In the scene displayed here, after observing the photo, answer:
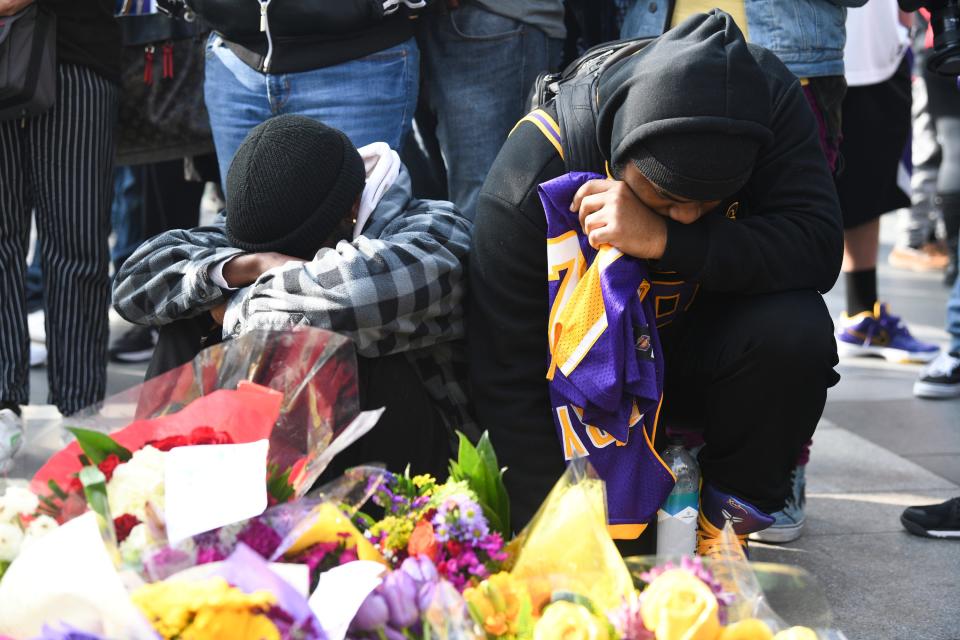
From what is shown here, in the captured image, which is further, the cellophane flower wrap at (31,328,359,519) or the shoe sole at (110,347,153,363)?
the shoe sole at (110,347,153,363)

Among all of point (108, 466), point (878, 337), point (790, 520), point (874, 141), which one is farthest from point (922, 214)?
point (108, 466)

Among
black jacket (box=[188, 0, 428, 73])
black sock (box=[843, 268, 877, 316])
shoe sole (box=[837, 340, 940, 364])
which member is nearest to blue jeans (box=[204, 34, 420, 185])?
black jacket (box=[188, 0, 428, 73])

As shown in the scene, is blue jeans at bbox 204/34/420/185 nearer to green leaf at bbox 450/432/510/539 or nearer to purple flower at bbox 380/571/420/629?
green leaf at bbox 450/432/510/539

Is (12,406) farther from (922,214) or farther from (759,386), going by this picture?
(922,214)

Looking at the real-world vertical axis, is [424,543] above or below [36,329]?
above

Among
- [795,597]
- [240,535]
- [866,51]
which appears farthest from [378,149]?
[866,51]

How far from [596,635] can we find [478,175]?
1.89 m

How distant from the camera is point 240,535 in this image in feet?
4.24

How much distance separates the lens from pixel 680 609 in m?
1.15

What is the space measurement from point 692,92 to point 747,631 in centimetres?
93

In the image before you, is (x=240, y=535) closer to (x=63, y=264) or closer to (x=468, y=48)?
(x=468, y=48)

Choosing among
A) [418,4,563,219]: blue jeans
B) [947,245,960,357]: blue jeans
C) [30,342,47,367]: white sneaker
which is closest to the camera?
[418,4,563,219]: blue jeans

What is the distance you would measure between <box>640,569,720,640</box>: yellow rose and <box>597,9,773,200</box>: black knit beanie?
32.2 inches

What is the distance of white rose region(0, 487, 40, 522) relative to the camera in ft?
4.34
